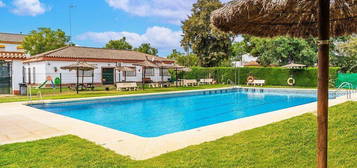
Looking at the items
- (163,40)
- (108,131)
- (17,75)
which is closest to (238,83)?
(17,75)

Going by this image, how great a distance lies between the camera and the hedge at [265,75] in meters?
21.9

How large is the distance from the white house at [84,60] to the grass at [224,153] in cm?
1716

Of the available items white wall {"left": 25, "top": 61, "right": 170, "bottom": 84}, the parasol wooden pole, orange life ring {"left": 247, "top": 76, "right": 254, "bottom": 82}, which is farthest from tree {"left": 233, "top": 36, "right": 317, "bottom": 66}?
the parasol wooden pole

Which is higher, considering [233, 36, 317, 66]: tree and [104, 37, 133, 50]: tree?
[104, 37, 133, 50]: tree

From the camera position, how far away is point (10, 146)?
4949 millimetres

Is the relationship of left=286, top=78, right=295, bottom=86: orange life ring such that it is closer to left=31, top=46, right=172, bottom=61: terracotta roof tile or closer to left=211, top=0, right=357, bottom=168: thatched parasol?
left=31, top=46, right=172, bottom=61: terracotta roof tile

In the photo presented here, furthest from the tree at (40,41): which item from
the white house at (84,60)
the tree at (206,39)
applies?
the tree at (206,39)

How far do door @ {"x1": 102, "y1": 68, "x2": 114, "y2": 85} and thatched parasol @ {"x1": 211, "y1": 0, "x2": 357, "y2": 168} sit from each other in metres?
23.1

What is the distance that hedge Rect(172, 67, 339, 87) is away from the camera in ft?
71.8

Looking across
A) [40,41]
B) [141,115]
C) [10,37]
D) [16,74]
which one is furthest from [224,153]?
[10,37]

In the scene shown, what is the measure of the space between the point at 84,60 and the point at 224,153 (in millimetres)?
22184

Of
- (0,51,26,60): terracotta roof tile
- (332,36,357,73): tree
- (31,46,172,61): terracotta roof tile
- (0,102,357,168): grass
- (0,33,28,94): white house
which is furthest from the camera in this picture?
(332,36,357,73): tree

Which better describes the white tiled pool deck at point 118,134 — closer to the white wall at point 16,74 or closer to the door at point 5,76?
the white wall at point 16,74

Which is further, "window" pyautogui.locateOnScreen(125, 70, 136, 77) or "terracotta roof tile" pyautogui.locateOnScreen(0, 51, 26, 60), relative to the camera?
"window" pyautogui.locateOnScreen(125, 70, 136, 77)
